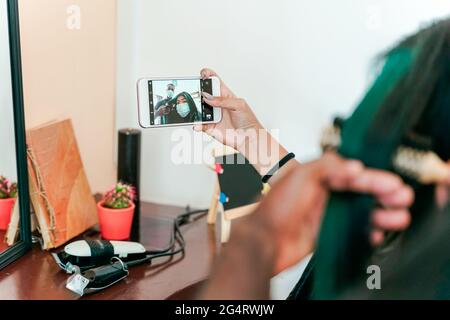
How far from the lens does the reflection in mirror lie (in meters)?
0.89

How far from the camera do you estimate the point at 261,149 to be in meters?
0.79

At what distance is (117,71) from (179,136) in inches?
7.7

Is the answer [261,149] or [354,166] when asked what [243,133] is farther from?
[354,166]

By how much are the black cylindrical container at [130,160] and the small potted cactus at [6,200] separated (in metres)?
0.22

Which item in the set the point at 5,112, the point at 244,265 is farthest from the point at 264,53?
the point at 244,265

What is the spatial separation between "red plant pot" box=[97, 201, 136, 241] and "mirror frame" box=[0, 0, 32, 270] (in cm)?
14

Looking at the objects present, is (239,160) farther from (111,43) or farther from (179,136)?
(111,43)

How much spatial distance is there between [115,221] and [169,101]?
0.39 m

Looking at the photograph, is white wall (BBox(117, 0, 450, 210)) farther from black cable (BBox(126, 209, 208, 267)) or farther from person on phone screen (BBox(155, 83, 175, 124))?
person on phone screen (BBox(155, 83, 175, 124))

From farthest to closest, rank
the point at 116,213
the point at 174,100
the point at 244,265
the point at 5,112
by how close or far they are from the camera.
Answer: the point at 116,213, the point at 5,112, the point at 174,100, the point at 244,265

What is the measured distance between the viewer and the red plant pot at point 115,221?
106 centimetres
